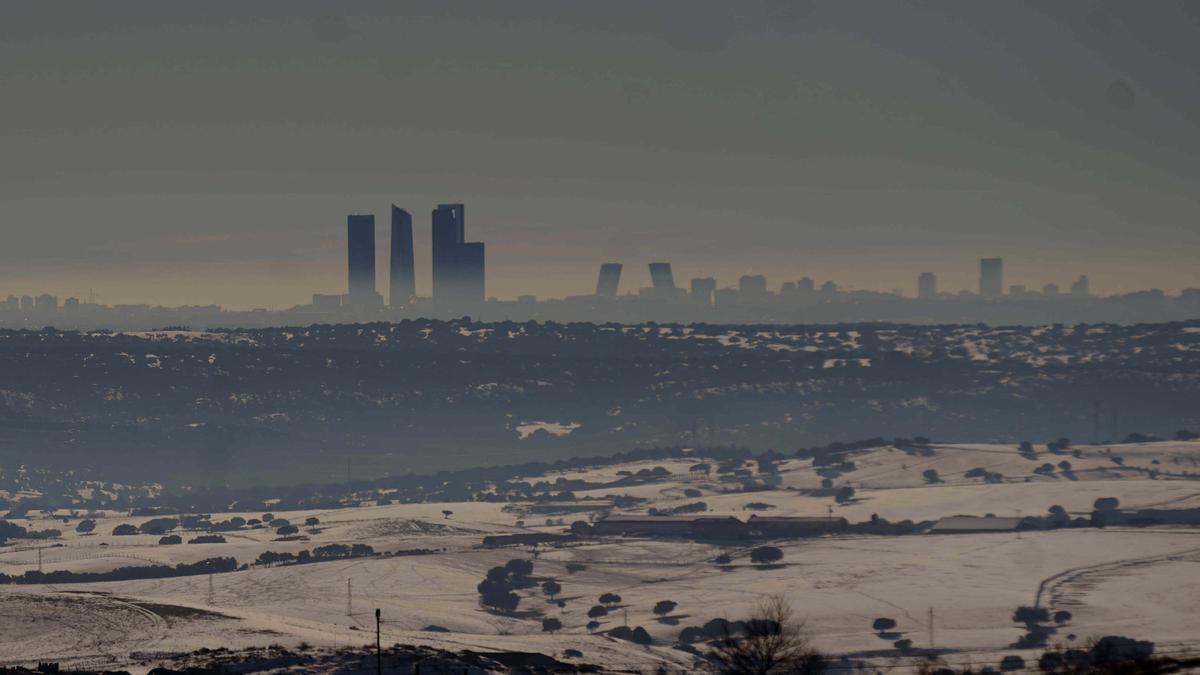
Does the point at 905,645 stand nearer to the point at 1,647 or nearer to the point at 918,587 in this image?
the point at 918,587

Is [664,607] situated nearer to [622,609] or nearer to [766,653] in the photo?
[622,609]

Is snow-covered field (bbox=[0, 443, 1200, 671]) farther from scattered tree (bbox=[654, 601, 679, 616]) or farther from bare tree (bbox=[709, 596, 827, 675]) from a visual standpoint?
bare tree (bbox=[709, 596, 827, 675])

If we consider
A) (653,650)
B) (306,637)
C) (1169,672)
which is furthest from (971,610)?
(1169,672)

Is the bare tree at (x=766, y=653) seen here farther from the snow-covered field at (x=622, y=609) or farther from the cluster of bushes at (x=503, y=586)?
the cluster of bushes at (x=503, y=586)

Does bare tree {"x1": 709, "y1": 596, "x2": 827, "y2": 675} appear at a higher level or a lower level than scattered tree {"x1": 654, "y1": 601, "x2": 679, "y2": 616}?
higher

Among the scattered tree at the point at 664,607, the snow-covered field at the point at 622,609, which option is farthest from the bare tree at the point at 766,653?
the scattered tree at the point at 664,607

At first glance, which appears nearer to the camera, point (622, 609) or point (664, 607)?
point (664, 607)

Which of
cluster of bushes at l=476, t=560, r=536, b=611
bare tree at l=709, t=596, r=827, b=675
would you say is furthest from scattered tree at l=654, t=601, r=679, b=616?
bare tree at l=709, t=596, r=827, b=675

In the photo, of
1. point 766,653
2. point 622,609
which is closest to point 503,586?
point 622,609
